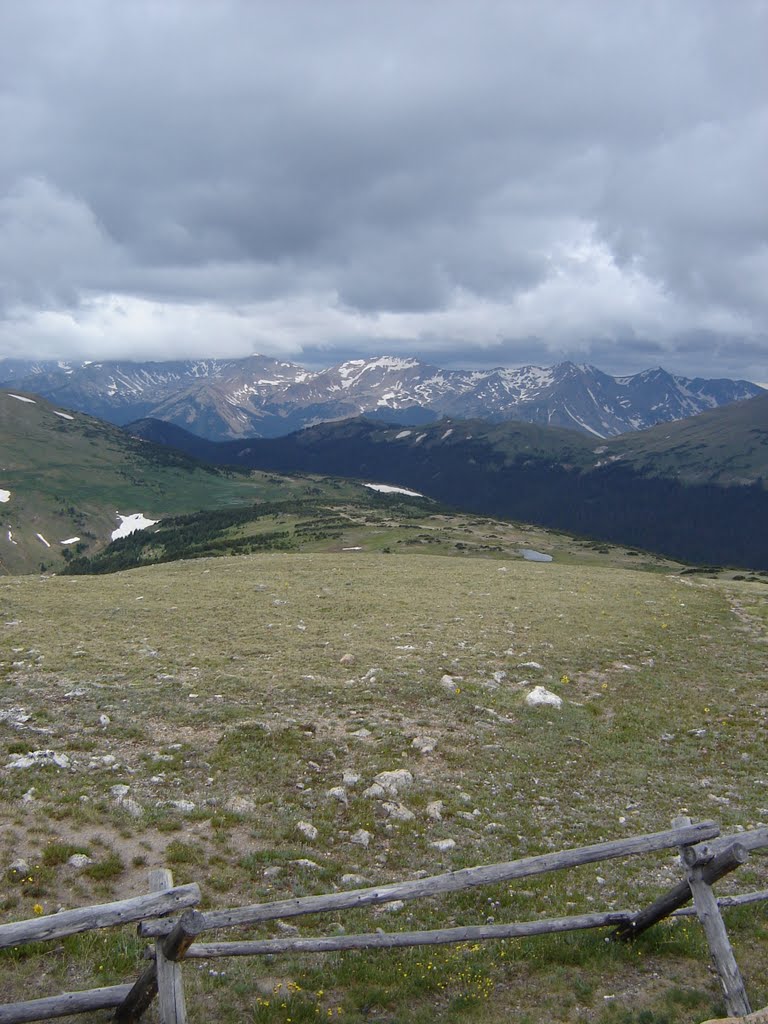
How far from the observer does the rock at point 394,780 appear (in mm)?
15337

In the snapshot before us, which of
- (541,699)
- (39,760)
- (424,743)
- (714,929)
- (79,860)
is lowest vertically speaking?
(541,699)

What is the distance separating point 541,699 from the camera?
21953 millimetres

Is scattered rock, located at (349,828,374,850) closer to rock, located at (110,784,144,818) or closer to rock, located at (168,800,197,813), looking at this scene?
rock, located at (168,800,197,813)

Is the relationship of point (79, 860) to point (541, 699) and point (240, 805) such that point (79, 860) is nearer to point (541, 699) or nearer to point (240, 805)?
point (240, 805)

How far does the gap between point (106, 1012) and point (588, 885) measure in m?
9.23

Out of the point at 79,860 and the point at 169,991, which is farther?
the point at 79,860

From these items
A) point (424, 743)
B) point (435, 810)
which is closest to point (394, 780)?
point (435, 810)

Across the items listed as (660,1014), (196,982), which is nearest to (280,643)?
(196,982)

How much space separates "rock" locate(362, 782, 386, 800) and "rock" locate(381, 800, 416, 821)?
388 mm

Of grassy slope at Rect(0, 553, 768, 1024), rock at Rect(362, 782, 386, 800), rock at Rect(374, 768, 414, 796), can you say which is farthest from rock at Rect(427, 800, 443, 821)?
rock at Rect(362, 782, 386, 800)

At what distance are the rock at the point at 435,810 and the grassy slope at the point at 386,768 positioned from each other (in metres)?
0.18

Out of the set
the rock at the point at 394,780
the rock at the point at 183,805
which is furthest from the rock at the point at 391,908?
the rock at the point at 183,805

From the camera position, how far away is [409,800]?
15.0 m

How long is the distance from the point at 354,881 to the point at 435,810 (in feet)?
10.9
